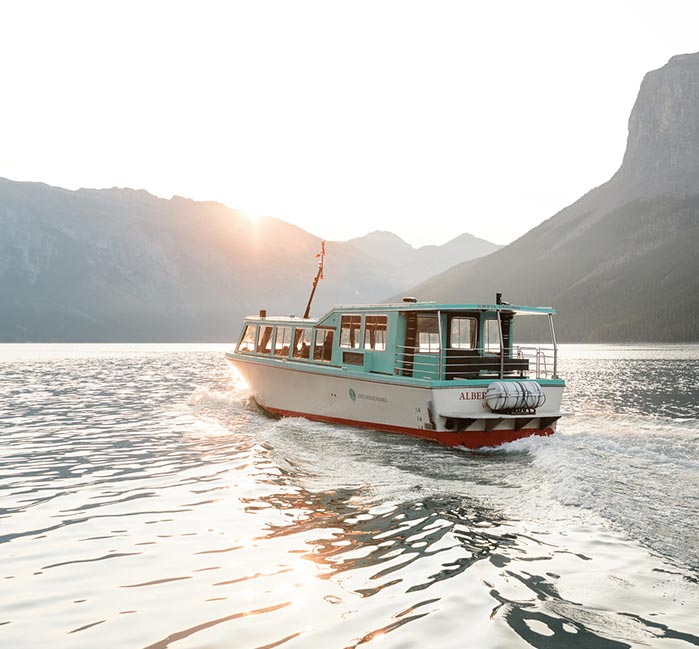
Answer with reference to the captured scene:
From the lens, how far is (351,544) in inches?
428

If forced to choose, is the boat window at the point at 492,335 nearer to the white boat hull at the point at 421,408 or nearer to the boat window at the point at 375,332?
the white boat hull at the point at 421,408

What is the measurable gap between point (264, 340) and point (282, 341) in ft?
5.22

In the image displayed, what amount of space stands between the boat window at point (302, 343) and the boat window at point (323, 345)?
54 cm

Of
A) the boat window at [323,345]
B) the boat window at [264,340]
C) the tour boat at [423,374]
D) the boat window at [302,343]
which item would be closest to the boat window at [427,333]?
the tour boat at [423,374]

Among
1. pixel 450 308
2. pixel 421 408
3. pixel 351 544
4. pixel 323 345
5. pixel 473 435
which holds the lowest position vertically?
pixel 351 544

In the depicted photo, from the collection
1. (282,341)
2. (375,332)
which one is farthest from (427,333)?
(282,341)

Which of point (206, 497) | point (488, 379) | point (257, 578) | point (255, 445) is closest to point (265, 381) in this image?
point (255, 445)

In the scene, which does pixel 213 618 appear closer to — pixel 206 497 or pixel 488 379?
pixel 206 497

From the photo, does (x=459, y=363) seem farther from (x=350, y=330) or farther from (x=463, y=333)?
(x=350, y=330)

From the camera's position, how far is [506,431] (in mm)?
21797

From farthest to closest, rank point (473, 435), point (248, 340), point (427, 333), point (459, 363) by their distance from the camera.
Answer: point (248, 340) → point (427, 333) → point (459, 363) → point (473, 435)

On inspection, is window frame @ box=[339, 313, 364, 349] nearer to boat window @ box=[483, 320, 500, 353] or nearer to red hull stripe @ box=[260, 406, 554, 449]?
red hull stripe @ box=[260, 406, 554, 449]

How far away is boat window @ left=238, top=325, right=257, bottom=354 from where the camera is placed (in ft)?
104

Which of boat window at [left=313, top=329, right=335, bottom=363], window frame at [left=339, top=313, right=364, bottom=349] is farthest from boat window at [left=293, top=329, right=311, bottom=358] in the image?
window frame at [left=339, top=313, right=364, bottom=349]
